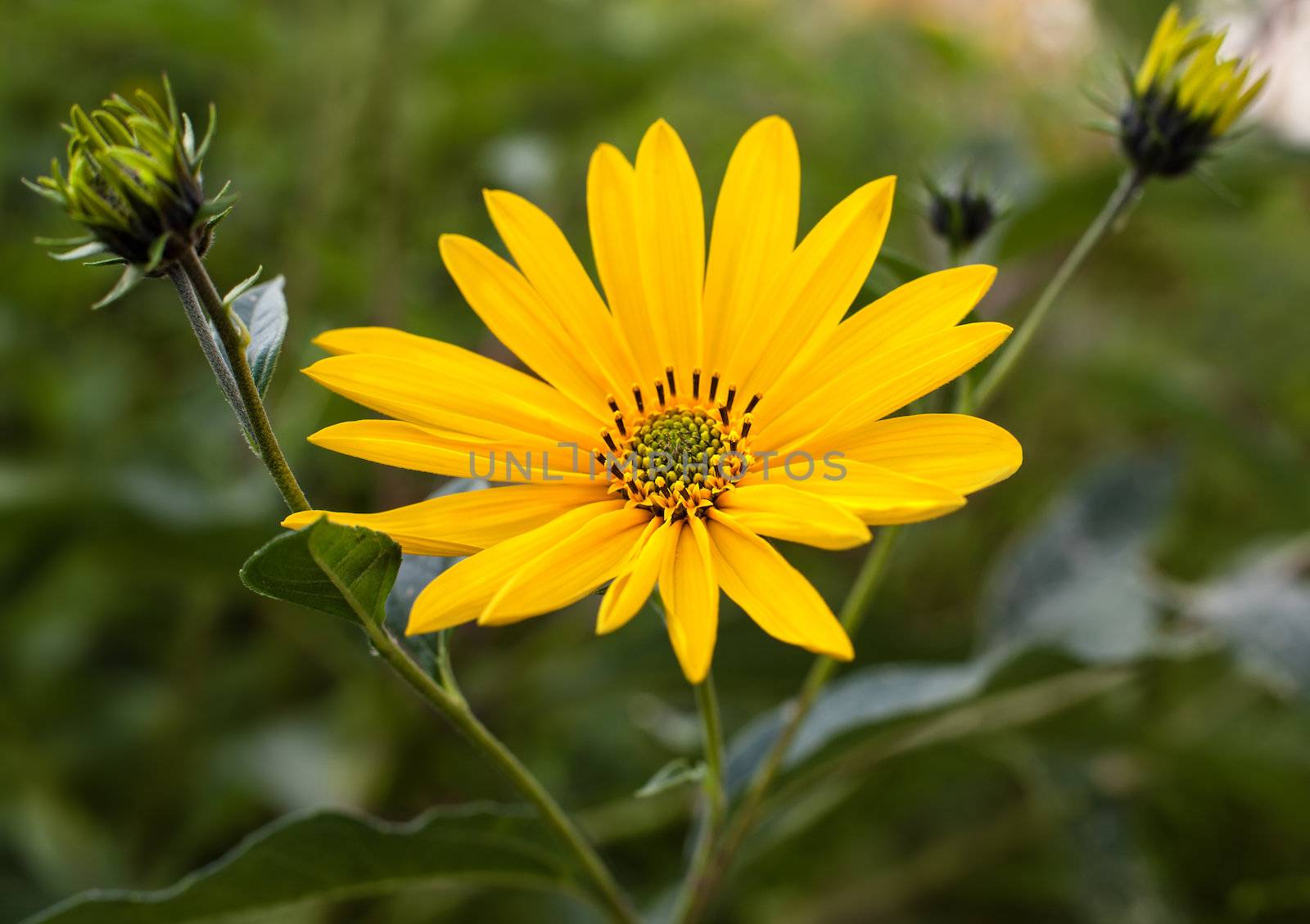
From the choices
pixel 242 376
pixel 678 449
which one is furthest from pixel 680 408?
pixel 242 376

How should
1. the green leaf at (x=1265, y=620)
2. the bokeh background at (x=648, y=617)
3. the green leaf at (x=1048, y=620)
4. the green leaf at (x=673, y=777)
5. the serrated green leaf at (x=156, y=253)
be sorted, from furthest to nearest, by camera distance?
the bokeh background at (x=648, y=617), the green leaf at (x=1265, y=620), the green leaf at (x=1048, y=620), the green leaf at (x=673, y=777), the serrated green leaf at (x=156, y=253)

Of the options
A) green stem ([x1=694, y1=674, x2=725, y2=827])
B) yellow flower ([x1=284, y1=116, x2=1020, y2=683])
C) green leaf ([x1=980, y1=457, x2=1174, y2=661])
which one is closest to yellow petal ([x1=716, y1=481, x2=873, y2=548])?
yellow flower ([x1=284, y1=116, x2=1020, y2=683])

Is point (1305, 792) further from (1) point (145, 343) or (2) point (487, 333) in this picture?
(1) point (145, 343)

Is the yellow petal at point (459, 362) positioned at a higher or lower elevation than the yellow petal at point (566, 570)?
higher

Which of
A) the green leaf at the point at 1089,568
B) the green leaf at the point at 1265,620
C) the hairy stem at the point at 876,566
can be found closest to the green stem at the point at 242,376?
the hairy stem at the point at 876,566

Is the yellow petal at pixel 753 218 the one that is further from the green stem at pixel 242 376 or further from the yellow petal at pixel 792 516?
the green stem at pixel 242 376

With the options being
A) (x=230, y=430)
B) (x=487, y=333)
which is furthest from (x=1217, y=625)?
(x=230, y=430)

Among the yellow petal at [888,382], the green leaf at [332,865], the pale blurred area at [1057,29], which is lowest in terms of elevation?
the green leaf at [332,865]
